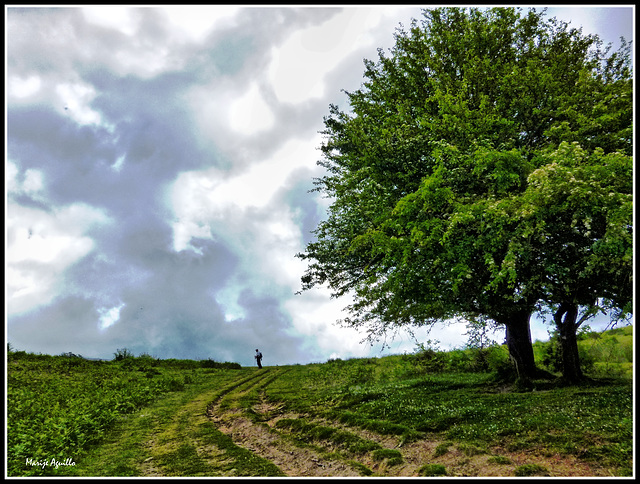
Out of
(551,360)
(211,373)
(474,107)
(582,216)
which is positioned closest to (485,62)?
(474,107)

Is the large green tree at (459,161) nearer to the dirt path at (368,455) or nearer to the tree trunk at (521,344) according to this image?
the tree trunk at (521,344)

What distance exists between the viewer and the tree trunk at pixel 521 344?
680 inches

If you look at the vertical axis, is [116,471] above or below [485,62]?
below

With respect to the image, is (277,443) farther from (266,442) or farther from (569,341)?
(569,341)

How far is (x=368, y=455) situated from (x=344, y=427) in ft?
9.50

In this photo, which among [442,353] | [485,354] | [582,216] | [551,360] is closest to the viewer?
[582,216]

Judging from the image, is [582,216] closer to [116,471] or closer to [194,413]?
[116,471]

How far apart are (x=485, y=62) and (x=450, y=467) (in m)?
16.3

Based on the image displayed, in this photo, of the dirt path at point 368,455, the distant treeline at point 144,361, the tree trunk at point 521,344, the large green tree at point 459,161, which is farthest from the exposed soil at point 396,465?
the distant treeline at point 144,361

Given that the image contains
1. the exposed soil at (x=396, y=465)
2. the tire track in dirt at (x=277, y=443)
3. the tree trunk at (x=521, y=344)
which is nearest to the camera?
the exposed soil at (x=396, y=465)

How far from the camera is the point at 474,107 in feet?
57.4

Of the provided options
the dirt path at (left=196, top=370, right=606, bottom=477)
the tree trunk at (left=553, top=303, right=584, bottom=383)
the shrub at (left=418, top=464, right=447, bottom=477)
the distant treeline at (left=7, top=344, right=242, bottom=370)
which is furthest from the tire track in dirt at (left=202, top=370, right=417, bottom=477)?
the distant treeline at (left=7, top=344, right=242, bottom=370)

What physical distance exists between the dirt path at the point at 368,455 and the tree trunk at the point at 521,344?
9.27 meters

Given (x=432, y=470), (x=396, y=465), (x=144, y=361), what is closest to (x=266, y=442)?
(x=396, y=465)
